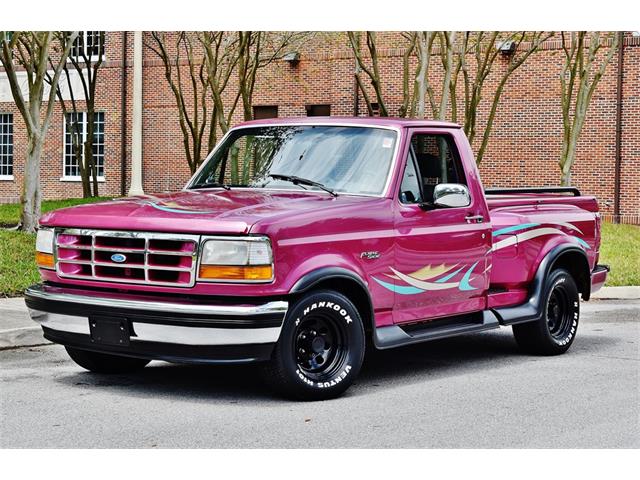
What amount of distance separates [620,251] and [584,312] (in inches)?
308

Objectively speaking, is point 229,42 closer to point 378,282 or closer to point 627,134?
point 627,134

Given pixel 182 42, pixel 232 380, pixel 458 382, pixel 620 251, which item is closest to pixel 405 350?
pixel 458 382

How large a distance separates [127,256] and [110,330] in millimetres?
511

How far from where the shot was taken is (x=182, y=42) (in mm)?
32344

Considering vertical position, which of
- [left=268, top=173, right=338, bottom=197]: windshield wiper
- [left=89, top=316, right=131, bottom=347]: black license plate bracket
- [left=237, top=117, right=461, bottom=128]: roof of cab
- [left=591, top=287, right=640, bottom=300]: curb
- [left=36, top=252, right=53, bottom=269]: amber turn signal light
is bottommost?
[left=591, top=287, right=640, bottom=300]: curb

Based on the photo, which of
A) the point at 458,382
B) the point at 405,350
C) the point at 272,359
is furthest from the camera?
the point at 405,350

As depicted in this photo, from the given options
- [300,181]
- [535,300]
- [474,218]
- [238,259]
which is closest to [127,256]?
[238,259]

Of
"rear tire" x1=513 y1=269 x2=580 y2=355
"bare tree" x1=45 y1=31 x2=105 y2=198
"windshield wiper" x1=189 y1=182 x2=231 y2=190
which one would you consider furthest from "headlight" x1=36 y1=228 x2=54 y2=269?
"bare tree" x1=45 y1=31 x2=105 y2=198

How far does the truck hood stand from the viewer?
7027 millimetres

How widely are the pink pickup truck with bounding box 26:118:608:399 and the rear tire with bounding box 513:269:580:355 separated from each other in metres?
0.04

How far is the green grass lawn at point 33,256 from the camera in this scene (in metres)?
13.8

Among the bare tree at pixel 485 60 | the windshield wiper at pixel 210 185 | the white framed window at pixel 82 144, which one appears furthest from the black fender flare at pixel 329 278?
the white framed window at pixel 82 144

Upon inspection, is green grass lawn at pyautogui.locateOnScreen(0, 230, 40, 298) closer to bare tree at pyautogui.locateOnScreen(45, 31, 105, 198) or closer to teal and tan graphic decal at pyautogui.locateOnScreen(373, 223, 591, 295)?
teal and tan graphic decal at pyautogui.locateOnScreen(373, 223, 591, 295)

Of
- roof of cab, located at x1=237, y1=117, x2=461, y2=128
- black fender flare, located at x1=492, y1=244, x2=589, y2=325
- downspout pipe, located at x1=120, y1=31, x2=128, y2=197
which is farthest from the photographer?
downspout pipe, located at x1=120, y1=31, x2=128, y2=197
